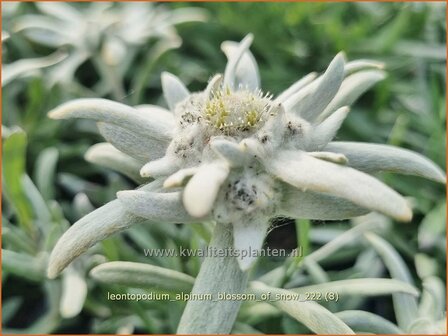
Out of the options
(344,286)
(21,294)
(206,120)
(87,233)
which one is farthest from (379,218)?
(21,294)

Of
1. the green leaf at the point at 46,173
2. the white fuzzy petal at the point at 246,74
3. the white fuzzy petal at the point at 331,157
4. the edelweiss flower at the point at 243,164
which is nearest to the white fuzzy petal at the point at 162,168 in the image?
the edelweiss flower at the point at 243,164

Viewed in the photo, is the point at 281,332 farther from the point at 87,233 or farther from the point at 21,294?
the point at 21,294

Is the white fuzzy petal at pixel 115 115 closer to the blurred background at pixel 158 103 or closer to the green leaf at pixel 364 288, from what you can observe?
the blurred background at pixel 158 103

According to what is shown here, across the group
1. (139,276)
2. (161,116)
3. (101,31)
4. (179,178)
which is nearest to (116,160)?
(161,116)

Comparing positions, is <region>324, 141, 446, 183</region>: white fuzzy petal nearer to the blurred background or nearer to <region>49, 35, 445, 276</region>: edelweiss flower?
<region>49, 35, 445, 276</region>: edelweiss flower

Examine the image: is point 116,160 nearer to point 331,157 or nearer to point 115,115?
point 115,115
